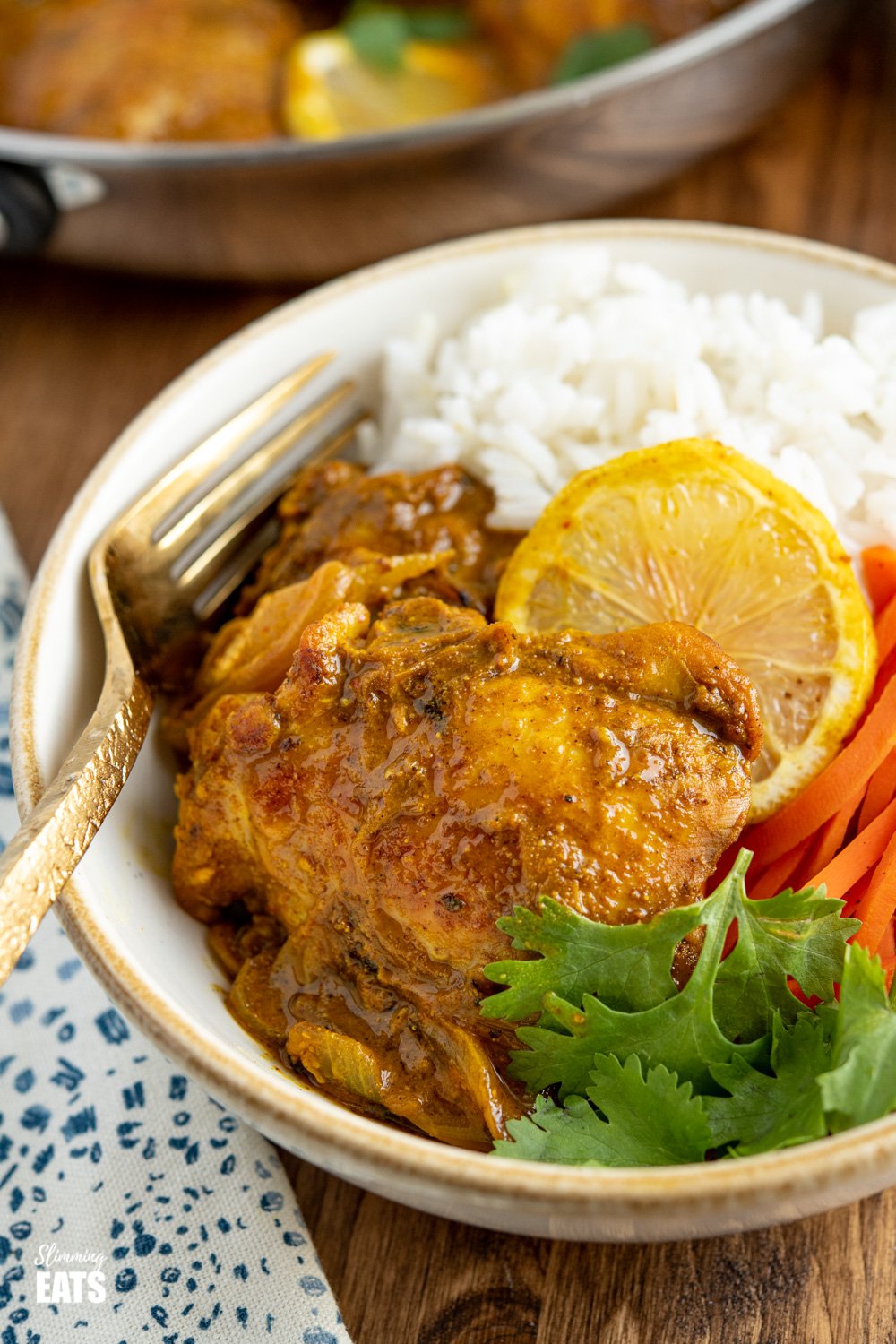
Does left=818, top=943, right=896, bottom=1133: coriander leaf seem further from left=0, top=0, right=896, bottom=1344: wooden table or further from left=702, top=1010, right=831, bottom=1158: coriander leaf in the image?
left=0, top=0, right=896, bottom=1344: wooden table

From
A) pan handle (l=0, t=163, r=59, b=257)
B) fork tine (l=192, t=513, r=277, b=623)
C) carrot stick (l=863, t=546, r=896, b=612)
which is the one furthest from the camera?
pan handle (l=0, t=163, r=59, b=257)

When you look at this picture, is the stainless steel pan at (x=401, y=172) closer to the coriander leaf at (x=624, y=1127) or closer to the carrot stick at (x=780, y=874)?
the carrot stick at (x=780, y=874)

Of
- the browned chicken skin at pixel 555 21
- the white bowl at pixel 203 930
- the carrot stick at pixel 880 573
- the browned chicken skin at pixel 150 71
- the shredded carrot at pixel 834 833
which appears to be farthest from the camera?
the browned chicken skin at pixel 555 21

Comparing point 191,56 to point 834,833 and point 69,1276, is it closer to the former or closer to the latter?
point 834,833

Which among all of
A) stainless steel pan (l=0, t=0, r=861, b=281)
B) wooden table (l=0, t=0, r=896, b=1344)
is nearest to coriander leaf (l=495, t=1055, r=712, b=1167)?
wooden table (l=0, t=0, r=896, b=1344)

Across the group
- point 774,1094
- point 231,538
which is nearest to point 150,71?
point 231,538

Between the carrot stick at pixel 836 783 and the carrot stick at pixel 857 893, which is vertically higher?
the carrot stick at pixel 836 783

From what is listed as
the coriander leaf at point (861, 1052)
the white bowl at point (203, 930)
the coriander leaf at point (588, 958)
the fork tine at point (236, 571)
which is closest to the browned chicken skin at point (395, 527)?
the fork tine at point (236, 571)
